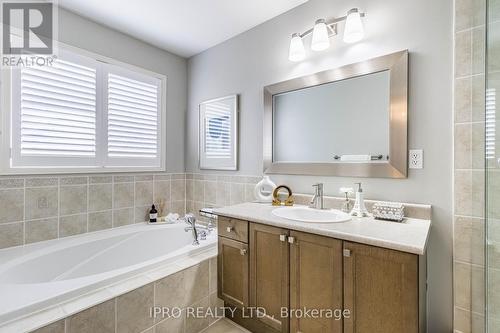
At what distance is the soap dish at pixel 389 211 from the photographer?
137 cm

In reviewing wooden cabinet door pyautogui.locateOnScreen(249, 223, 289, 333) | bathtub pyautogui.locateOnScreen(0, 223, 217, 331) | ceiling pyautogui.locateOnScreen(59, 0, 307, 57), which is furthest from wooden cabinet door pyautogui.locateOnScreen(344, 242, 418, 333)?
ceiling pyautogui.locateOnScreen(59, 0, 307, 57)

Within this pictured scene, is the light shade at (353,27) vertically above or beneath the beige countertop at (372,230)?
above

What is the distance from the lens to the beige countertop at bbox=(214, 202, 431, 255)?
3.35 ft

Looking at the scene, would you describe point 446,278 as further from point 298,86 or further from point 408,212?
point 298,86

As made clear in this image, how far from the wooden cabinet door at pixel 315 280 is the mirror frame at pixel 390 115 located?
0.65 m

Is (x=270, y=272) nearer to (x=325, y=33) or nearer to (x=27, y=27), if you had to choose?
(x=325, y=33)

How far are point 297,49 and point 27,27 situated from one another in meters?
2.12

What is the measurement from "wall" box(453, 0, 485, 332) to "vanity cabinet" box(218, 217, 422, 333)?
55cm

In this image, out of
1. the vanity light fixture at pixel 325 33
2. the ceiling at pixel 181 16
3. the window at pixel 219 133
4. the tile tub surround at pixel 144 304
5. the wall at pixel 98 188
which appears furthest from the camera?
the window at pixel 219 133

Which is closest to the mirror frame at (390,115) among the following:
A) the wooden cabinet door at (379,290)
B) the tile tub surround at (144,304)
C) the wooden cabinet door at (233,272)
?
the wooden cabinet door at (379,290)

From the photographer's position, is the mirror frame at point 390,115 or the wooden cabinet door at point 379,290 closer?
the wooden cabinet door at point 379,290

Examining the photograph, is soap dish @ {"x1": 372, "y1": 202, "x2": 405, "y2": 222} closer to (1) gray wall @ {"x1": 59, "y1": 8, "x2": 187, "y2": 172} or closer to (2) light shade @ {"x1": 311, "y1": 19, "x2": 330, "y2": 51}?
(2) light shade @ {"x1": 311, "y1": 19, "x2": 330, "y2": 51}

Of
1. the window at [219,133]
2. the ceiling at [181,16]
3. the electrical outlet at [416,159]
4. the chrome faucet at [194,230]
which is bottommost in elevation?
the chrome faucet at [194,230]

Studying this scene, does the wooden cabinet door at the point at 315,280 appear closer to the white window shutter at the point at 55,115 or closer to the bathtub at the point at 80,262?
the bathtub at the point at 80,262
